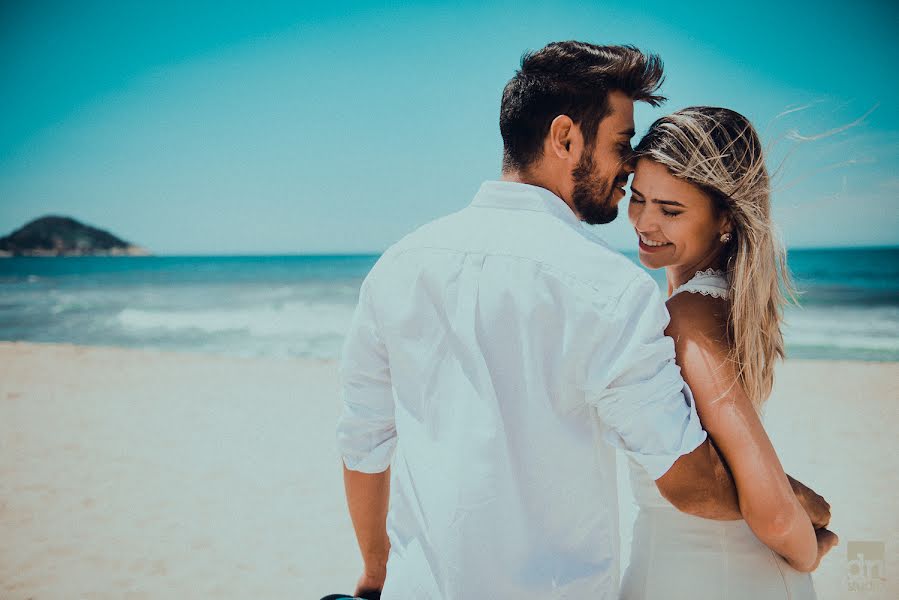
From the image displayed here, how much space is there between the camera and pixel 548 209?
1381 millimetres

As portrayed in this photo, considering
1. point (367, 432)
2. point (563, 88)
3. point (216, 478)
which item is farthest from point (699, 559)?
point (216, 478)

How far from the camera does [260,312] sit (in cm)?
2558

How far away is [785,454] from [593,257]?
7.09m

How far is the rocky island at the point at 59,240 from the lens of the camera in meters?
81.6

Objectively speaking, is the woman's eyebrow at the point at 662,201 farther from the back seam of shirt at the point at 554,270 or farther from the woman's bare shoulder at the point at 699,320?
the back seam of shirt at the point at 554,270

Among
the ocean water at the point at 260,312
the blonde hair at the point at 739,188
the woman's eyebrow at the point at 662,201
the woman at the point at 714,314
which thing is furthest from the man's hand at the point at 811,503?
the ocean water at the point at 260,312

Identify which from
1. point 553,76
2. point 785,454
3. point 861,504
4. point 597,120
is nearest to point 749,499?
point 597,120

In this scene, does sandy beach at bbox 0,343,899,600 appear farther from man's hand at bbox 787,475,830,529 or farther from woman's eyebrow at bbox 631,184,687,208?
woman's eyebrow at bbox 631,184,687,208

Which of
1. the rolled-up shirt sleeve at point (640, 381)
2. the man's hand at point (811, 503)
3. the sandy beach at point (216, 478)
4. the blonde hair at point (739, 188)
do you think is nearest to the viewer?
the rolled-up shirt sleeve at point (640, 381)

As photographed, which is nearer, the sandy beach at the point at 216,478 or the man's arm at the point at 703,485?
the man's arm at the point at 703,485

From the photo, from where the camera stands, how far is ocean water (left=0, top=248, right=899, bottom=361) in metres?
16.9

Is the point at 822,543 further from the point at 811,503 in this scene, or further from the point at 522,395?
the point at 522,395

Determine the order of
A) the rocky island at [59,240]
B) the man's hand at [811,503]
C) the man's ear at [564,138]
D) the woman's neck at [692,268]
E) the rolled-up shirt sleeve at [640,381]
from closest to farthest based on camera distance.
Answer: the rolled-up shirt sleeve at [640,381] < the man's ear at [564,138] < the man's hand at [811,503] < the woman's neck at [692,268] < the rocky island at [59,240]

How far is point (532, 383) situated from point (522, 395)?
0.04m
